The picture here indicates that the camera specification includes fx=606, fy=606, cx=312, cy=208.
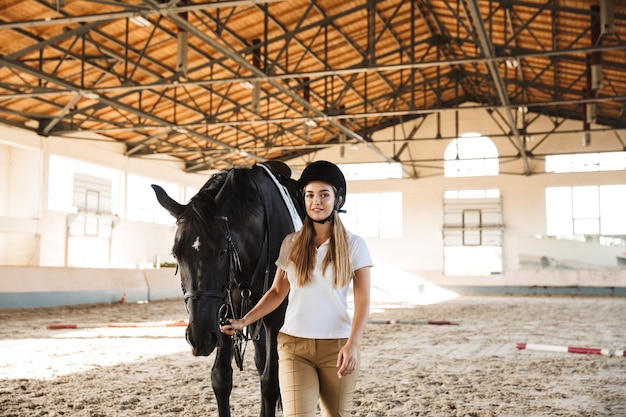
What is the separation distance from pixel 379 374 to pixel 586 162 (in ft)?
78.1

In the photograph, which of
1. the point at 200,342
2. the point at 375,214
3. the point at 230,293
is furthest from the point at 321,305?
the point at 375,214

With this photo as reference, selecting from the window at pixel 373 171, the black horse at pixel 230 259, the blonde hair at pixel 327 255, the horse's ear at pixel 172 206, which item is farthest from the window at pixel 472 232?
the blonde hair at pixel 327 255

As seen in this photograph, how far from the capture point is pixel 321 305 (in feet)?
8.00

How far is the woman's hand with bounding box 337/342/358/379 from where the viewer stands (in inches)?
89.5

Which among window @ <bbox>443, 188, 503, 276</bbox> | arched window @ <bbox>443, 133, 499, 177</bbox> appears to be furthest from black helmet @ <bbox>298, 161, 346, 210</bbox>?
window @ <bbox>443, 188, 503, 276</bbox>

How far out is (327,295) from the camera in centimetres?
244

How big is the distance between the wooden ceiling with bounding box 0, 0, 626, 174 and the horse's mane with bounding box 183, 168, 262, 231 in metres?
7.01

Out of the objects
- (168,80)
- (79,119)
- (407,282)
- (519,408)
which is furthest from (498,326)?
(407,282)

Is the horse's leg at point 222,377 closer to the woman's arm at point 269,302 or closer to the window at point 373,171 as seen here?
the woman's arm at point 269,302

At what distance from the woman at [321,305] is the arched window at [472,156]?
25.8m

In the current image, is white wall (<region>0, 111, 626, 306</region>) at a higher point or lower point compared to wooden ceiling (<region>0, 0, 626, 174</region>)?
lower

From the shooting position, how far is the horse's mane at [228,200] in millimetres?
2928

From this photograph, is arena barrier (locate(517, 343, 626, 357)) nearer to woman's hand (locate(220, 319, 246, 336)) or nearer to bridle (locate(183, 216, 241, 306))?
bridle (locate(183, 216, 241, 306))

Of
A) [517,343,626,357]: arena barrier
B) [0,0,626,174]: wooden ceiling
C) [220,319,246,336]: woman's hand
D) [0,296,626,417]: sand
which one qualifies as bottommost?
[0,296,626,417]: sand
